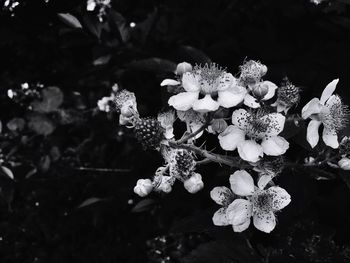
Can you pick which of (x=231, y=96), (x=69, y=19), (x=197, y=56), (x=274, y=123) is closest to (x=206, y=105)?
(x=231, y=96)

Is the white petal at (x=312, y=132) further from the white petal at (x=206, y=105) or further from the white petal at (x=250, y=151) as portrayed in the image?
the white petal at (x=206, y=105)

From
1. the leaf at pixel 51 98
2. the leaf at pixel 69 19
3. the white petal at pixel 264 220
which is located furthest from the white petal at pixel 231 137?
the leaf at pixel 51 98

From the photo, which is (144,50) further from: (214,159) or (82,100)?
(214,159)

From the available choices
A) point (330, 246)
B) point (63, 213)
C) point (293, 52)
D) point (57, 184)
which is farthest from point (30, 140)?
point (330, 246)

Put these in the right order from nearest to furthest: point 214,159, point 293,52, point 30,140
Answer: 1. point 214,159
2. point 293,52
3. point 30,140

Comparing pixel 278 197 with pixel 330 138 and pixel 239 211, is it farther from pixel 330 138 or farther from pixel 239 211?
pixel 330 138

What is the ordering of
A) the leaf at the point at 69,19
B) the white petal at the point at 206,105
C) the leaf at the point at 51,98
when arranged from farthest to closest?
the leaf at the point at 51,98 → the leaf at the point at 69,19 → the white petal at the point at 206,105

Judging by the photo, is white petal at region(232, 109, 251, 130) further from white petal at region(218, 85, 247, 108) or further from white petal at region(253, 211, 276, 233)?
white petal at region(253, 211, 276, 233)
